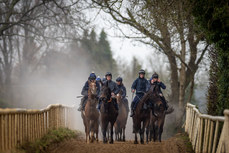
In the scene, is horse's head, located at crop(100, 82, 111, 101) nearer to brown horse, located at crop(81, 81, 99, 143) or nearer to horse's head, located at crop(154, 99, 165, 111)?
brown horse, located at crop(81, 81, 99, 143)

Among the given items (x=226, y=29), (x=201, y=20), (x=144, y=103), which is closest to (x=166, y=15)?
(x=144, y=103)

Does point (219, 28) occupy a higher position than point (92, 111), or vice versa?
point (219, 28)

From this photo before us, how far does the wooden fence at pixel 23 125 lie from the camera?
9.16 m

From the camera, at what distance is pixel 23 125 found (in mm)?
10695

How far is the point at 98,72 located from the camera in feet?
208

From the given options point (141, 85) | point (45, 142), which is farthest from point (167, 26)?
point (45, 142)

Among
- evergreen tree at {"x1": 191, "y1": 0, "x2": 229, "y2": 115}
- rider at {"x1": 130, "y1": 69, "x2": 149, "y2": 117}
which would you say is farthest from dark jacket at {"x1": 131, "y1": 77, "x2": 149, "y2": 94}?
evergreen tree at {"x1": 191, "y1": 0, "x2": 229, "y2": 115}

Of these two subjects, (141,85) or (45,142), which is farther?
(141,85)

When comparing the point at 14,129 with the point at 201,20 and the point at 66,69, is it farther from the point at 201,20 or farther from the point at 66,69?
the point at 66,69

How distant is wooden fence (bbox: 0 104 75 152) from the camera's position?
30.1 ft

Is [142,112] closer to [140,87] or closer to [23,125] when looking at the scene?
[140,87]

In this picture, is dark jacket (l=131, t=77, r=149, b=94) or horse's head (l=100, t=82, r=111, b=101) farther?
dark jacket (l=131, t=77, r=149, b=94)

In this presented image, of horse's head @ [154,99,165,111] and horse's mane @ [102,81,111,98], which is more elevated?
horse's mane @ [102,81,111,98]

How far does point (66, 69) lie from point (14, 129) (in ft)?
172
